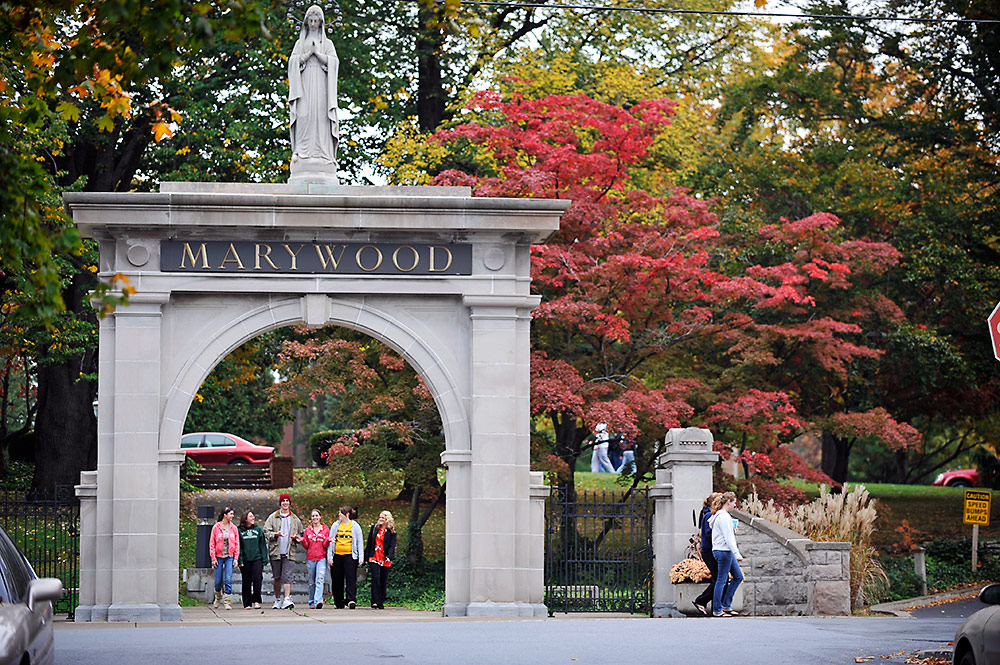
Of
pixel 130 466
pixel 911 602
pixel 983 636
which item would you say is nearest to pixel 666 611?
pixel 911 602

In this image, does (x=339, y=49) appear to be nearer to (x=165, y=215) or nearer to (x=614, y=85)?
(x=614, y=85)

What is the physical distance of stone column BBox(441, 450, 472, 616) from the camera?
61.8 ft

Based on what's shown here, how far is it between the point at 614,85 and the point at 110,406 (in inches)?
582

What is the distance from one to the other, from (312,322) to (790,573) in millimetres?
7587

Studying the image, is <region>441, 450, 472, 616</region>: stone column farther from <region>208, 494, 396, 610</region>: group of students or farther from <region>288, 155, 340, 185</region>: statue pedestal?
<region>288, 155, 340, 185</region>: statue pedestal

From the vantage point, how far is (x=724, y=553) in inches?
728

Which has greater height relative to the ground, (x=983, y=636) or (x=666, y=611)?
(x=983, y=636)

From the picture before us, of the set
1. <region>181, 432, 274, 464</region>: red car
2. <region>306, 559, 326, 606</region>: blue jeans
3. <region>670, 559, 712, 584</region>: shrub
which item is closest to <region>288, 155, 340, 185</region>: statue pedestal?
<region>306, 559, 326, 606</region>: blue jeans

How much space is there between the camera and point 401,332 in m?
19.0

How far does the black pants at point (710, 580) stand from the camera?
1883 cm

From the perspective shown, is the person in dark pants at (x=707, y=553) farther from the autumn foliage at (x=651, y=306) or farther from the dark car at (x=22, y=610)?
the dark car at (x=22, y=610)

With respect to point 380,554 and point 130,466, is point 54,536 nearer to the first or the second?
point 130,466

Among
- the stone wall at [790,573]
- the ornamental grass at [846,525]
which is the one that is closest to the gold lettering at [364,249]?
the stone wall at [790,573]

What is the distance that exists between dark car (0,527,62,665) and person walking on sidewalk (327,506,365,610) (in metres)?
10.8
